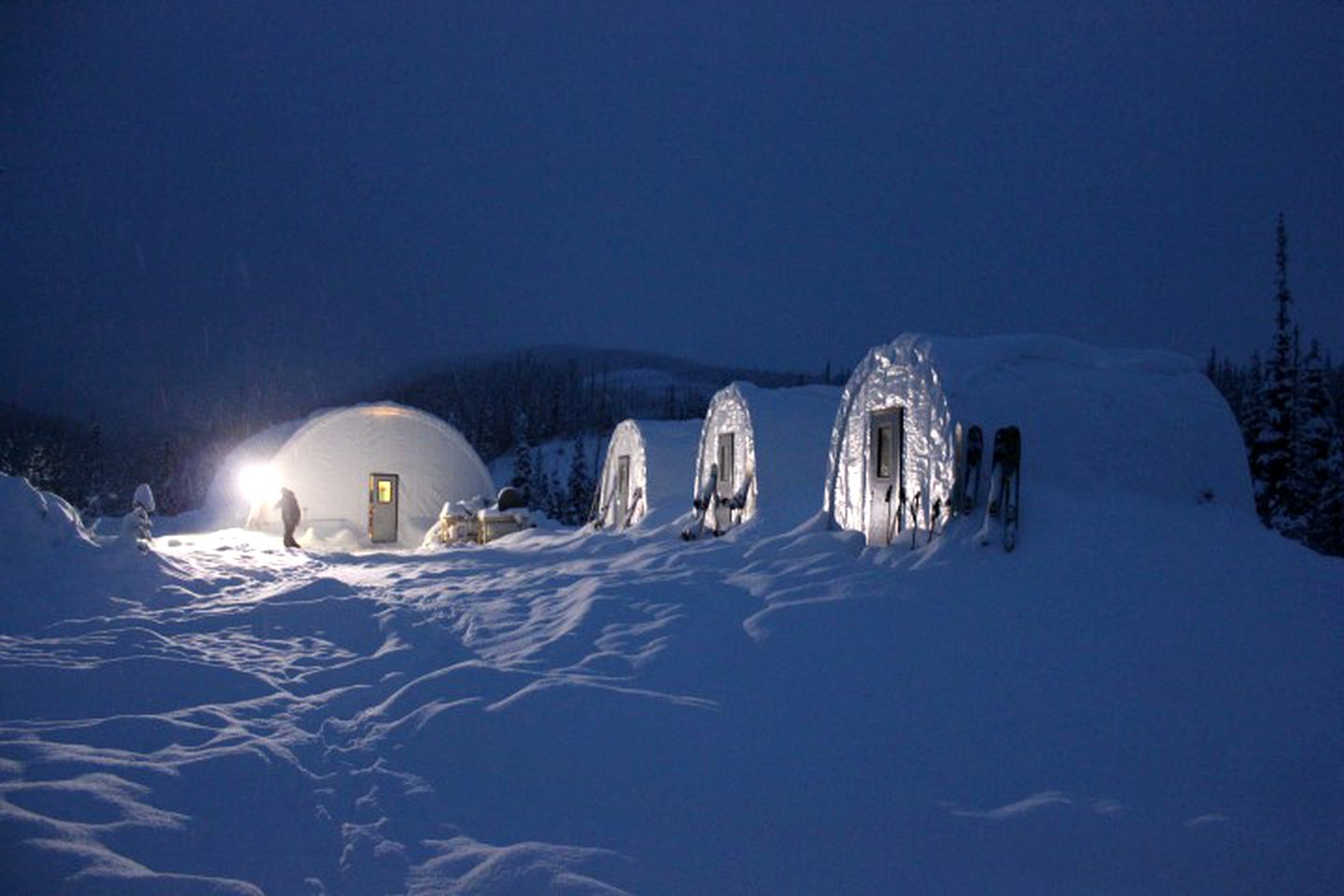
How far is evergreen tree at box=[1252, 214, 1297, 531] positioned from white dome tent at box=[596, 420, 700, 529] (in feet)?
63.7

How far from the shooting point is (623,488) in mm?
20438

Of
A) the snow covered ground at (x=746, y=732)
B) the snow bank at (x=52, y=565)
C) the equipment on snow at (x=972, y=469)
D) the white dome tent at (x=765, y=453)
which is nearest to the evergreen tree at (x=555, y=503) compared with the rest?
the white dome tent at (x=765, y=453)

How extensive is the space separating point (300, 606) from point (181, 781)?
533 cm

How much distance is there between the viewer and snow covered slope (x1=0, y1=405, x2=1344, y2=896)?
3.30 m

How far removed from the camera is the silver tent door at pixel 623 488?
20125mm

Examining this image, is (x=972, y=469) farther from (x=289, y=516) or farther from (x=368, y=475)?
(x=368, y=475)

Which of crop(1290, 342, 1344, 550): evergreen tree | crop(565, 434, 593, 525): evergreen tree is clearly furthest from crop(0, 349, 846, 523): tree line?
crop(1290, 342, 1344, 550): evergreen tree

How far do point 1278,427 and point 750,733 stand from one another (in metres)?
28.8

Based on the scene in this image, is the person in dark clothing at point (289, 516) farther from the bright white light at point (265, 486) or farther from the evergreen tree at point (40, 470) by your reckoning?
the evergreen tree at point (40, 470)

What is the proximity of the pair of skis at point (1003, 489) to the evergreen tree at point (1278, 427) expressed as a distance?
23.5 metres

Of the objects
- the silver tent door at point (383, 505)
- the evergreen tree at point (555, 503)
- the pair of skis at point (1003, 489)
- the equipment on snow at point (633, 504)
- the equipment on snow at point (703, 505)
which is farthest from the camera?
the evergreen tree at point (555, 503)

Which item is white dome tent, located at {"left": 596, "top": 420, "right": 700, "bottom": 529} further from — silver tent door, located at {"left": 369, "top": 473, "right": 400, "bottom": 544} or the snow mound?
the snow mound

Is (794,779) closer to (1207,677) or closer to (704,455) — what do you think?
(1207,677)

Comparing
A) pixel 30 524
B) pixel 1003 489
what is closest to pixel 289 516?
pixel 30 524
